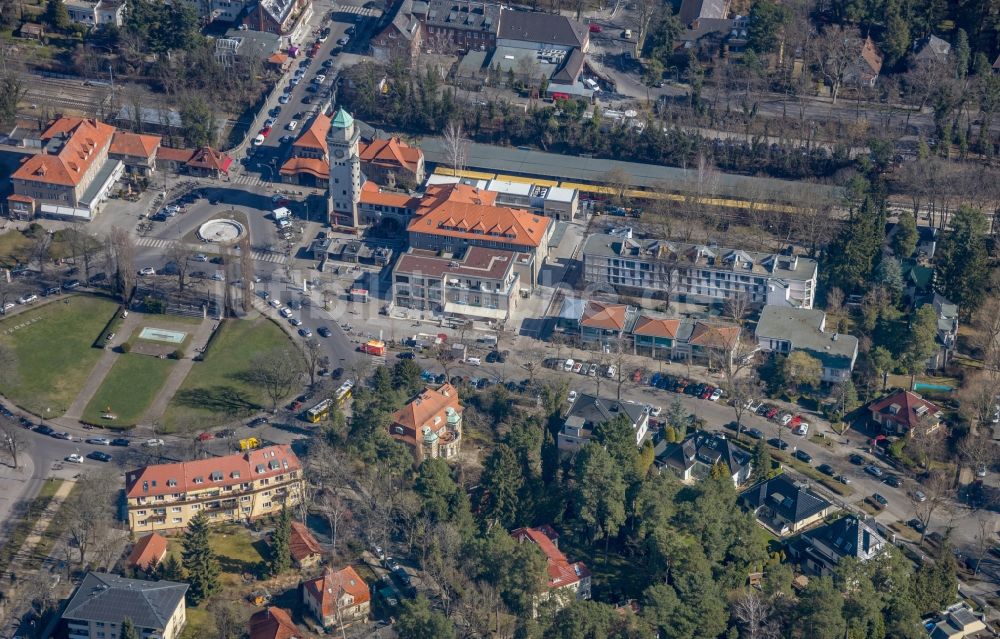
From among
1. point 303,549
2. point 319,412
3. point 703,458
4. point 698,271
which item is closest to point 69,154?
point 319,412

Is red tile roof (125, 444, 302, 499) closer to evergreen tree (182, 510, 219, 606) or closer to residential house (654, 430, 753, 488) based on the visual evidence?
evergreen tree (182, 510, 219, 606)

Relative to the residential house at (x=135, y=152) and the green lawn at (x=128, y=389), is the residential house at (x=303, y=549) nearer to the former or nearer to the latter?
the green lawn at (x=128, y=389)

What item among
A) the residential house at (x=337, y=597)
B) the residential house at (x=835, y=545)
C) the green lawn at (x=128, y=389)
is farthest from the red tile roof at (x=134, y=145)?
the residential house at (x=835, y=545)

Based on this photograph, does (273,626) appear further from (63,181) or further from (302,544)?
(63,181)

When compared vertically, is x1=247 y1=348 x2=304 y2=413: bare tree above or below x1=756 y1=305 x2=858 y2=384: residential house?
below

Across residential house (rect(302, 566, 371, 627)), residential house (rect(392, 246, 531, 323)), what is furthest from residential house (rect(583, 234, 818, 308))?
residential house (rect(302, 566, 371, 627))

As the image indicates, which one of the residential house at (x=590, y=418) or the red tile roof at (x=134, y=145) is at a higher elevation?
the red tile roof at (x=134, y=145)

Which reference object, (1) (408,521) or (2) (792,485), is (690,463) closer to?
(2) (792,485)
